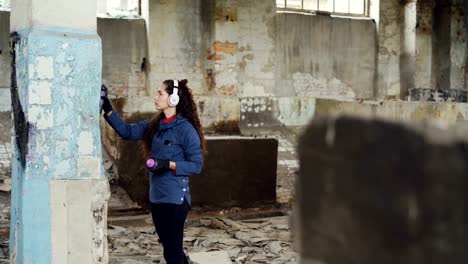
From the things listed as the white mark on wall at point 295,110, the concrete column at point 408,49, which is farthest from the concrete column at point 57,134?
the concrete column at point 408,49

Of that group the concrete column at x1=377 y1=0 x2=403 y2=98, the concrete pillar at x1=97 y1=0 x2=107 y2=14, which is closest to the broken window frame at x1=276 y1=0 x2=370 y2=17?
the concrete column at x1=377 y1=0 x2=403 y2=98

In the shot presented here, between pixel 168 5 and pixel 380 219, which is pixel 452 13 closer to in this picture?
pixel 168 5

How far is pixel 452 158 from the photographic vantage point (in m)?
1.02

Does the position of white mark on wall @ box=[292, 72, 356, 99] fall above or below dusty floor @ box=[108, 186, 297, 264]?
above

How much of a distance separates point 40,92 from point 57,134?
1.02 feet

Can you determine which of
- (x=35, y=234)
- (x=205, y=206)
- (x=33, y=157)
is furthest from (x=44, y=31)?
(x=205, y=206)

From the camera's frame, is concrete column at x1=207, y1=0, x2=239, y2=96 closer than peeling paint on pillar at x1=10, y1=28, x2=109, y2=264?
No

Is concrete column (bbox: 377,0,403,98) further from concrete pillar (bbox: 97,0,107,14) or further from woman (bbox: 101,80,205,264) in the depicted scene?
woman (bbox: 101,80,205,264)

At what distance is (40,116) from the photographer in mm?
4410

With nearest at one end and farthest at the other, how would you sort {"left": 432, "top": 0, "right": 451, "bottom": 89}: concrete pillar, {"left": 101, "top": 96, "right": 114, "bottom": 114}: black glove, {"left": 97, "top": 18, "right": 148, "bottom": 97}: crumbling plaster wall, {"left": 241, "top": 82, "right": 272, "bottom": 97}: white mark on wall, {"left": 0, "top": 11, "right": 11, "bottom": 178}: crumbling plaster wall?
{"left": 101, "top": 96, "right": 114, "bottom": 114}: black glove < {"left": 0, "top": 11, "right": 11, "bottom": 178}: crumbling plaster wall < {"left": 97, "top": 18, "right": 148, "bottom": 97}: crumbling plaster wall < {"left": 241, "top": 82, "right": 272, "bottom": 97}: white mark on wall < {"left": 432, "top": 0, "right": 451, "bottom": 89}: concrete pillar

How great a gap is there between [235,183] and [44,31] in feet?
15.3

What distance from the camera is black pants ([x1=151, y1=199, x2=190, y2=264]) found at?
4492 millimetres

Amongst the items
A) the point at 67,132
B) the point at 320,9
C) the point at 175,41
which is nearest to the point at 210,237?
the point at 67,132

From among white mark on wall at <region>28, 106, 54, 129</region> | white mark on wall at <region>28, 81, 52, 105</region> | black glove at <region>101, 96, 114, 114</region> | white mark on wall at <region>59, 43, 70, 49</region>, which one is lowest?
white mark on wall at <region>28, 106, 54, 129</region>
